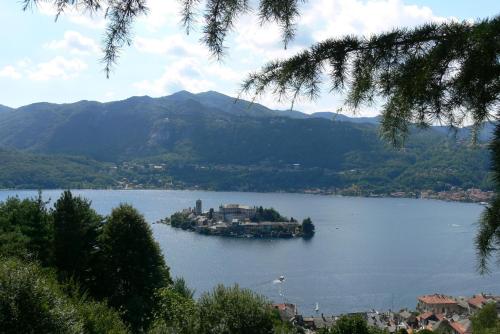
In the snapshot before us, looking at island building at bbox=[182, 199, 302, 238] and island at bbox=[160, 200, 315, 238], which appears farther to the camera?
island building at bbox=[182, 199, 302, 238]

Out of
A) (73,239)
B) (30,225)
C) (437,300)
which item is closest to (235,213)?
(437,300)

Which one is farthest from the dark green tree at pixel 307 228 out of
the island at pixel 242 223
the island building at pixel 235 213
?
the island building at pixel 235 213

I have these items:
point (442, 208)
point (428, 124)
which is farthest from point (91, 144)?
point (428, 124)

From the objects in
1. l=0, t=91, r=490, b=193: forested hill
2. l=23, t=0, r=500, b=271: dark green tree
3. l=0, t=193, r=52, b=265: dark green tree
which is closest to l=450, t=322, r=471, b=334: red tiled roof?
l=0, t=193, r=52, b=265: dark green tree

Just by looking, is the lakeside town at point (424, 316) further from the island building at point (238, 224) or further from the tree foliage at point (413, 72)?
the island building at point (238, 224)

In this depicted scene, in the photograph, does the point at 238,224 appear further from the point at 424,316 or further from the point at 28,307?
the point at 28,307

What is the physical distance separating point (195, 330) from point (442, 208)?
283 ft

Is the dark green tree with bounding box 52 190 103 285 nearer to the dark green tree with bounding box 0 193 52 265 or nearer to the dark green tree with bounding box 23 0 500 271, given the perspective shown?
the dark green tree with bounding box 0 193 52 265

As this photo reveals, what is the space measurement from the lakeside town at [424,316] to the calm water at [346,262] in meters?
2.43

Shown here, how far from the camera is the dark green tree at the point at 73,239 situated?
11641 mm

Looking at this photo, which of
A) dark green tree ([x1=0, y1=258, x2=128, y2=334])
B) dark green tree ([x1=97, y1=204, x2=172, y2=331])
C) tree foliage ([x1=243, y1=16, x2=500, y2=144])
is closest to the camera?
tree foliage ([x1=243, y1=16, x2=500, y2=144])

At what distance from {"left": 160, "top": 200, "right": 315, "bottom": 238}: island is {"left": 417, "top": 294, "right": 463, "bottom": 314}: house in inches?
1095

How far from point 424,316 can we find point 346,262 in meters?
15.5

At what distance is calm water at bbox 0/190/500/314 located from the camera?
115 ft
